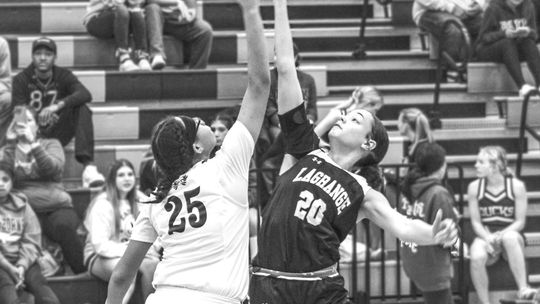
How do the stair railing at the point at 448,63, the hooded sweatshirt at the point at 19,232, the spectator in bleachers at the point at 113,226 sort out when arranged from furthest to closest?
the stair railing at the point at 448,63
the hooded sweatshirt at the point at 19,232
the spectator in bleachers at the point at 113,226

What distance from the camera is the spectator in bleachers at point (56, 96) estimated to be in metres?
10.1

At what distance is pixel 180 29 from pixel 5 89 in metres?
1.96

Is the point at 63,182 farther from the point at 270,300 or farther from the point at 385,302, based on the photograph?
the point at 270,300

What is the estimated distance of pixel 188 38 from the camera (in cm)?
1128

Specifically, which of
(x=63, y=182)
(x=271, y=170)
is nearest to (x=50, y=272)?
(x=63, y=182)

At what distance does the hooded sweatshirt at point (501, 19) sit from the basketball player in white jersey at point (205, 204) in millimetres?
7232

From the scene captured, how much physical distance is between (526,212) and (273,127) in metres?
2.34

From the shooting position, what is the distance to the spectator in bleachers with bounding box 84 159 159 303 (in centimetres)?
900

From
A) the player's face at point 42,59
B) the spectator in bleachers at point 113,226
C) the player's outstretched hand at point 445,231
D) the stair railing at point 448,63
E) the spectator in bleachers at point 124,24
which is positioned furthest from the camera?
the stair railing at point 448,63

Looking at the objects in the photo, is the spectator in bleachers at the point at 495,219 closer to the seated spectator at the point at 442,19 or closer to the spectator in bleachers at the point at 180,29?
the seated spectator at the point at 442,19

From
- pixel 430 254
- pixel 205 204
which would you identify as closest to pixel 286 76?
pixel 205 204

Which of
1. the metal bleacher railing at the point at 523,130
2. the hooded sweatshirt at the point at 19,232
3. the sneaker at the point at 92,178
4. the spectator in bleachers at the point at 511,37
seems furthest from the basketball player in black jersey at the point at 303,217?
the spectator in bleachers at the point at 511,37

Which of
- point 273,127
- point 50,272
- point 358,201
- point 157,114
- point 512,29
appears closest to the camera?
point 358,201

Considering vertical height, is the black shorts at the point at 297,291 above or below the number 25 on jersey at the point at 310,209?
below
